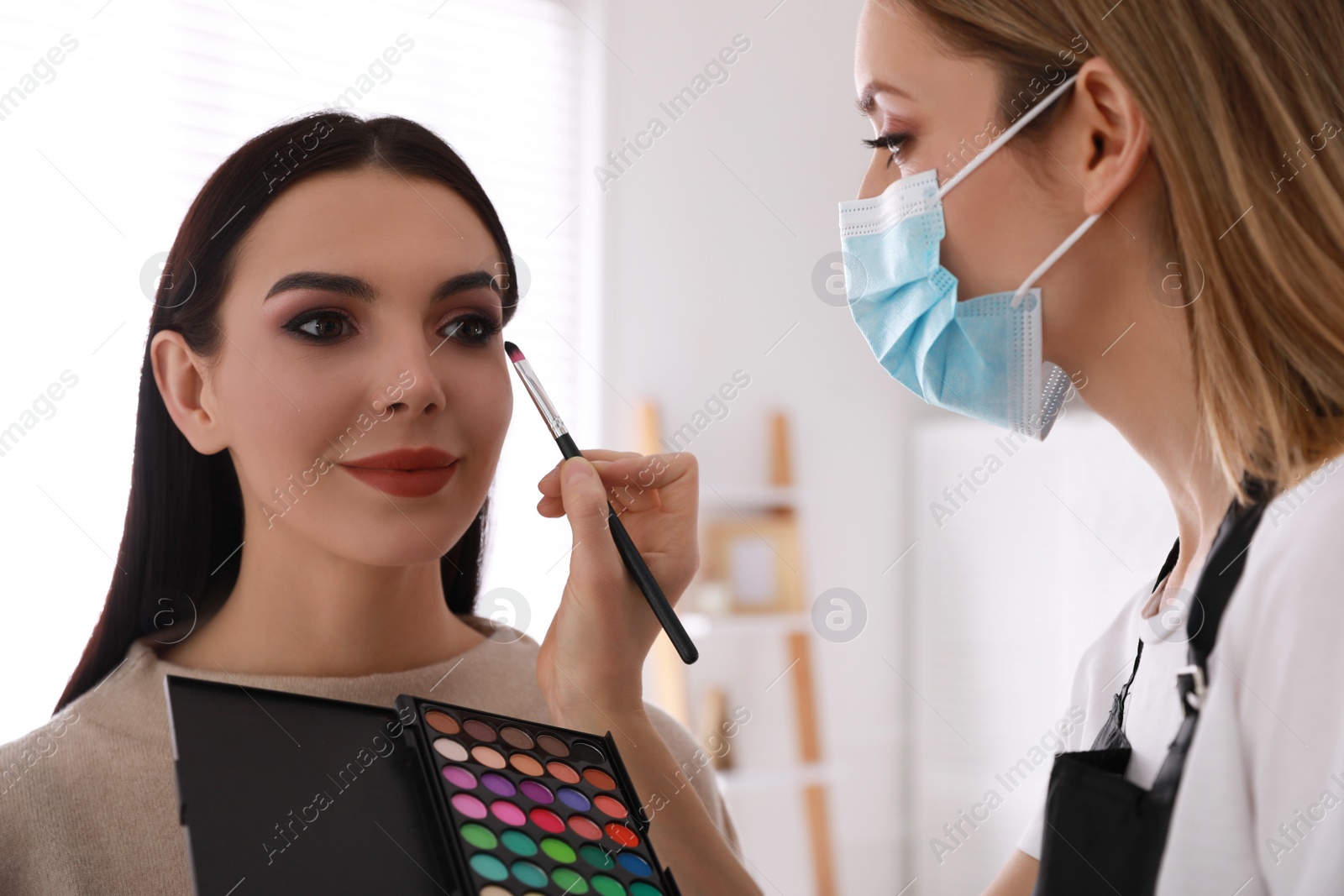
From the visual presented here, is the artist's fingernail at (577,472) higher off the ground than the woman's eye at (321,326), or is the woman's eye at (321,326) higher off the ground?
the woman's eye at (321,326)

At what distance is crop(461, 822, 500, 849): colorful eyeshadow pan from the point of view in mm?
598

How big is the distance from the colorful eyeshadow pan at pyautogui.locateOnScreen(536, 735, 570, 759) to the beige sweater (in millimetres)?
176

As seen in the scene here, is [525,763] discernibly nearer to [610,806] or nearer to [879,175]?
[610,806]

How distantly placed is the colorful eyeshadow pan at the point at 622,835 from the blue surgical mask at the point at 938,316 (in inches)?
19.6

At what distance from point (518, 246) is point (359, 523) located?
165 centimetres

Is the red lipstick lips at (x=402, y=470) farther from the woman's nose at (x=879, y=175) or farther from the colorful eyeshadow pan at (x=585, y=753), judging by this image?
the woman's nose at (x=879, y=175)

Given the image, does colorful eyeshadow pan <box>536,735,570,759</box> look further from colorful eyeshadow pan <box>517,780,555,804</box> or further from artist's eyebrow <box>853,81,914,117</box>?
artist's eyebrow <box>853,81,914,117</box>

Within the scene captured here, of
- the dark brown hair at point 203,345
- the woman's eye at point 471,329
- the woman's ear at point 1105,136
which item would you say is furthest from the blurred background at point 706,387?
the woman's ear at point 1105,136

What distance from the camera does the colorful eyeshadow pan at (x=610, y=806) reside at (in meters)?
0.67

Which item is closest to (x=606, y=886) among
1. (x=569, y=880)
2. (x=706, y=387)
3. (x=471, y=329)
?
(x=569, y=880)

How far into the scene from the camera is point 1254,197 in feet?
2.34

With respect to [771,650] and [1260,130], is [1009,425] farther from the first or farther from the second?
[771,650]

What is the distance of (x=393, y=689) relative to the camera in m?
0.95

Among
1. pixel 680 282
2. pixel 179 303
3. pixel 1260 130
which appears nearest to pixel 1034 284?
pixel 1260 130
